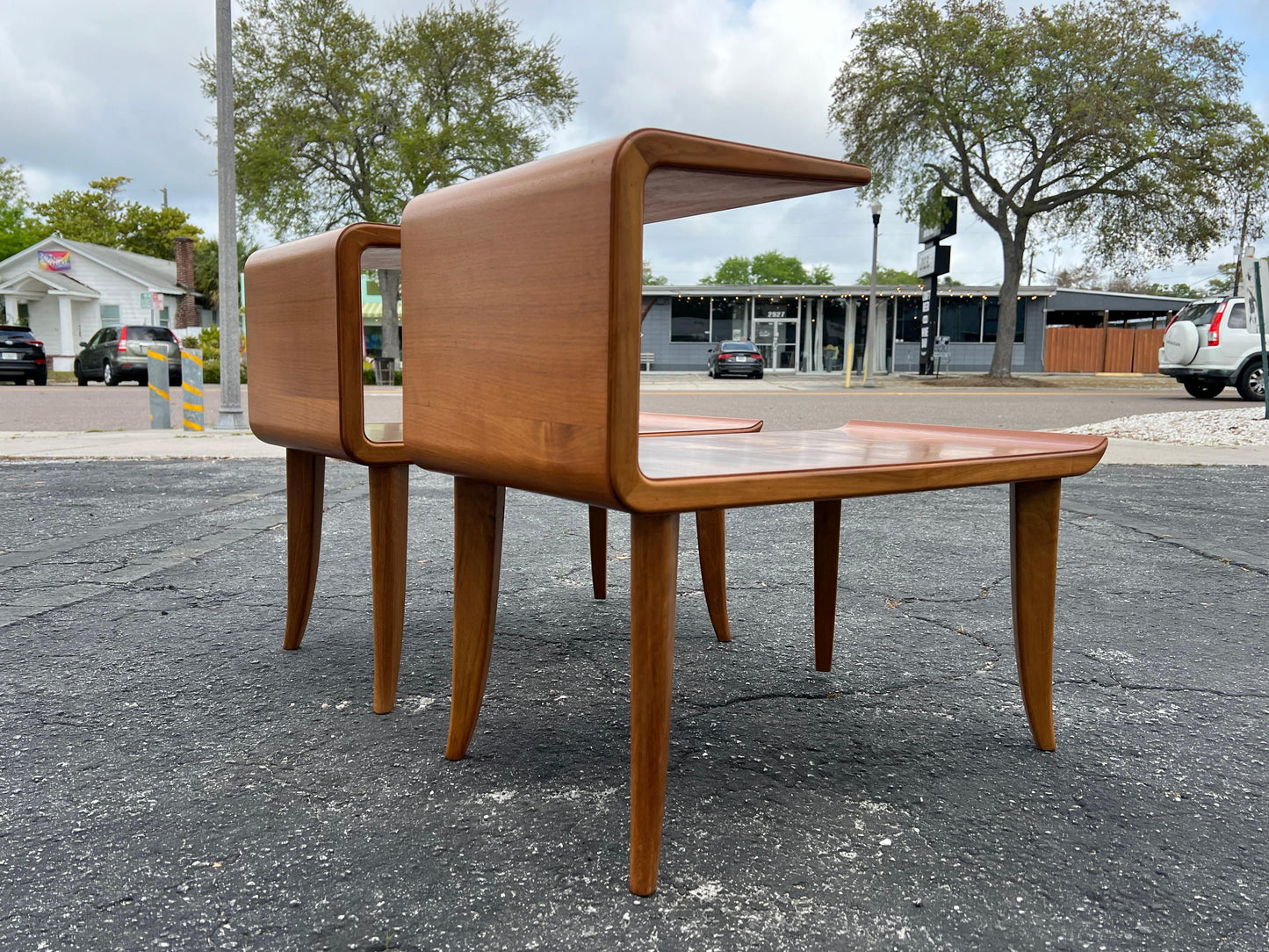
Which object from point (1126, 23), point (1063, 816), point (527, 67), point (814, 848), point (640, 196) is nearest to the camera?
point (640, 196)

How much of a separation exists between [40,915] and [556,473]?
3.01 ft

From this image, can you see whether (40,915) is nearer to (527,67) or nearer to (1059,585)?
(1059,585)

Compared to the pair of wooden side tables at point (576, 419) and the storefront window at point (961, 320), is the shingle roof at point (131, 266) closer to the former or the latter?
the storefront window at point (961, 320)

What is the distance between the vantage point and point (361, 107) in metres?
25.5

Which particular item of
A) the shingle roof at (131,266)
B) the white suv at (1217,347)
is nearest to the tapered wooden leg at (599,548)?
the white suv at (1217,347)

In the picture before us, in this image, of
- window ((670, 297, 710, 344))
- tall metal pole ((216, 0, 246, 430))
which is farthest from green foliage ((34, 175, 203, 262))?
tall metal pole ((216, 0, 246, 430))

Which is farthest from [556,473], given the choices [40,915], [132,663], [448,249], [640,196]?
[132,663]

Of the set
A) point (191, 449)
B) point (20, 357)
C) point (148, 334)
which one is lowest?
point (191, 449)

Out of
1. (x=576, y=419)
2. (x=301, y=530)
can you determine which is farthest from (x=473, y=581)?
(x=301, y=530)

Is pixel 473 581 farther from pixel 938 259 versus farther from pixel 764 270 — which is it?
pixel 764 270

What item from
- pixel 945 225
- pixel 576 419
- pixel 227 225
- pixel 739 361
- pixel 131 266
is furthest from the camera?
pixel 131 266

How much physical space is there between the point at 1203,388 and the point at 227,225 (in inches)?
600

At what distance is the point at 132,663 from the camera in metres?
2.32

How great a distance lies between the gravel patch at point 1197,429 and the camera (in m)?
8.59
